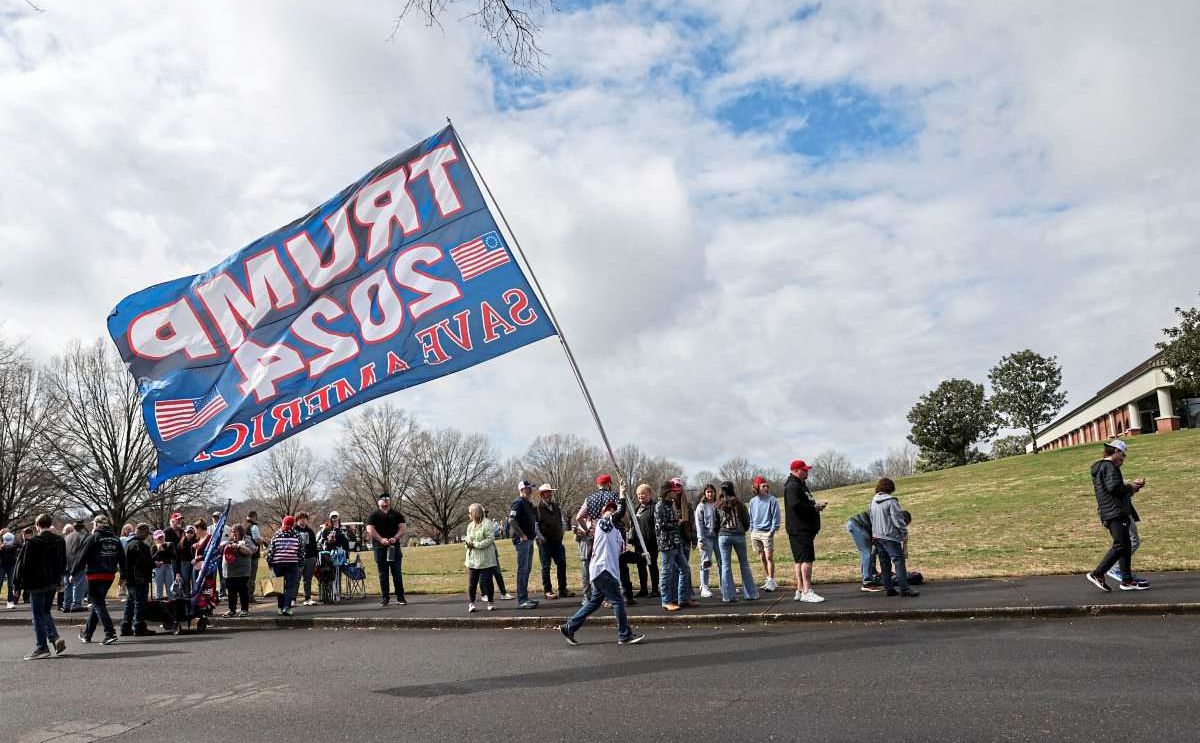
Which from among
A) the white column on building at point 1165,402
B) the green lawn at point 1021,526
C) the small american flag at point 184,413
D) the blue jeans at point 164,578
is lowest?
the green lawn at point 1021,526

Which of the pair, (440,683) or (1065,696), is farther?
(440,683)

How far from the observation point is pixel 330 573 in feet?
57.0

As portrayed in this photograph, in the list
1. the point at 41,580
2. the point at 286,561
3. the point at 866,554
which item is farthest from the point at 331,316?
the point at 866,554

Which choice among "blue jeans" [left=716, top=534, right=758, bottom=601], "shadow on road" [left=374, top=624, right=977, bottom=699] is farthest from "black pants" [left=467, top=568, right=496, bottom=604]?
"shadow on road" [left=374, top=624, right=977, bottom=699]

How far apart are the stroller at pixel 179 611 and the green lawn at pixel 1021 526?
520 centimetres

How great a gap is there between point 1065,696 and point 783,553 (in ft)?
52.3

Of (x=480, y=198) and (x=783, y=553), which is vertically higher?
(x=480, y=198)

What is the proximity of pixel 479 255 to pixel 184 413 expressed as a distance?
150 inches

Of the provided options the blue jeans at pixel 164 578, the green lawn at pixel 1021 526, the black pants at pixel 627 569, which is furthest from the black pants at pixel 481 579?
the blue jeans at pixel 164 578

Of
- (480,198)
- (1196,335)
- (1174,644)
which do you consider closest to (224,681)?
(480,198)

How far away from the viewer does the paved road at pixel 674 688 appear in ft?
18.9

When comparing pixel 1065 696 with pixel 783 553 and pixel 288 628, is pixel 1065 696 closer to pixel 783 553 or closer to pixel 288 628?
pixel 288 628

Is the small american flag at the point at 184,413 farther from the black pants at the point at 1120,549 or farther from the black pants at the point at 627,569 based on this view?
the black pants at the point at 1120,549

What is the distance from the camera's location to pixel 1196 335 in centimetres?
4197
